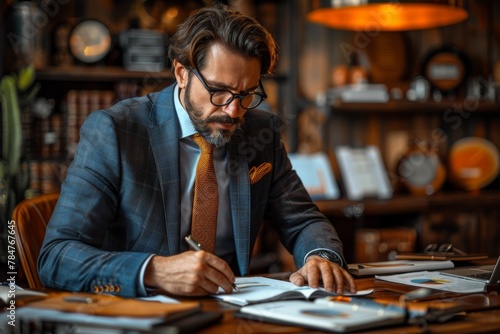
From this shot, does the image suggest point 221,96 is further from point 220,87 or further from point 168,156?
point 168,156

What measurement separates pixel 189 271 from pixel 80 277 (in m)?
0.27


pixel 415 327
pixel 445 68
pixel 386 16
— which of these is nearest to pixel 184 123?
pixel 415 327

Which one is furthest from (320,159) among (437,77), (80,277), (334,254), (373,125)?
(80,277)

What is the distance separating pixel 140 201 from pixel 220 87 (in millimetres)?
367

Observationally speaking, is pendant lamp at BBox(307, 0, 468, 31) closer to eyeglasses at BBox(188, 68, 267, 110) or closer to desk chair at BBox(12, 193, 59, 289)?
eyeglasses at BBox(188, 68, 267, 110)

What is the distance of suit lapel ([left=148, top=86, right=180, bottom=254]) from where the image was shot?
2031 mm

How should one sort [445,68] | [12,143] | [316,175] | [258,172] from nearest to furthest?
[258,172] → [12,143] → [316,175] → [445,68]

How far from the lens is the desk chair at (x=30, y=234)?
6.55 feet

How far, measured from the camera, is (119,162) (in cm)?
199

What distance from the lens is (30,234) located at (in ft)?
6.65

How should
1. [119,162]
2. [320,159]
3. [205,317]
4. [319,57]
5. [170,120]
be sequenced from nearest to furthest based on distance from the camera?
[205,317]
[119,162]
[170,120]
[320,159]
[319,57]

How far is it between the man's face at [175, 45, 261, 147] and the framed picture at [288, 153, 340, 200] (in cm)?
234

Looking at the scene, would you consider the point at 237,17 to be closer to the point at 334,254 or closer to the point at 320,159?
the point at 334,254

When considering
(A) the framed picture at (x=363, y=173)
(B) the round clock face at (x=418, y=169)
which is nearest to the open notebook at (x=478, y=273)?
(A) the framed picture at (x=363, y=173)
